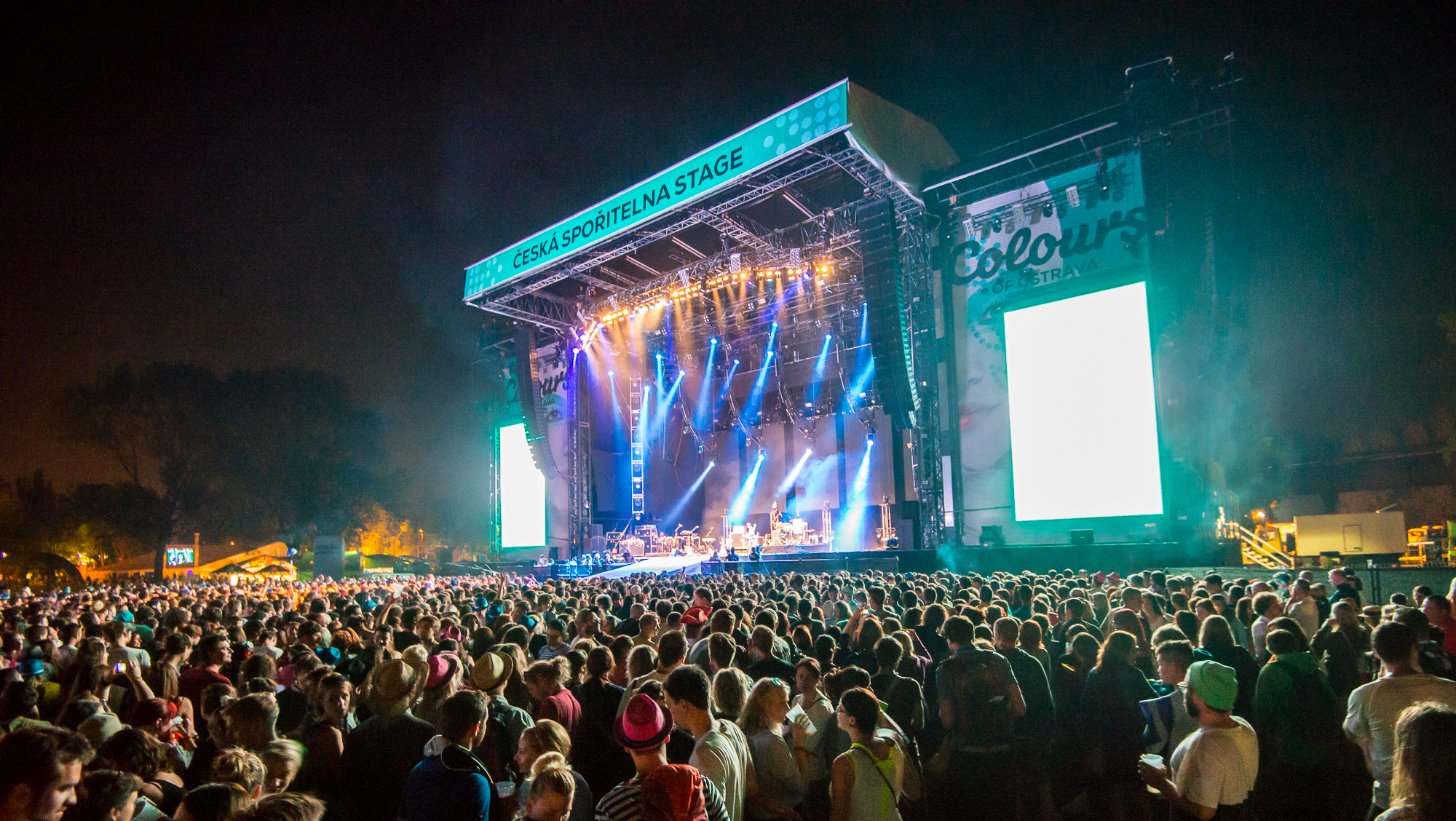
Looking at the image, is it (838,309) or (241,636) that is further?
(838,309)

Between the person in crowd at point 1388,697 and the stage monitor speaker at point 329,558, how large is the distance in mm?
23683

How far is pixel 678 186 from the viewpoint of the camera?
2134 centimetres

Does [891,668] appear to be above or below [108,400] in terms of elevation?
below

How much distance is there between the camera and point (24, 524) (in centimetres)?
3734

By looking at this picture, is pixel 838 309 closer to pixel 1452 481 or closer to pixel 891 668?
pixel 891 668

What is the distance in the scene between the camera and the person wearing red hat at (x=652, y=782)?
2490 mm

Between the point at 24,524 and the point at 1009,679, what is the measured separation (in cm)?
4782

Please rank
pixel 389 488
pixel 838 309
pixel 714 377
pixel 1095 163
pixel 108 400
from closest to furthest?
pixel 1095 163 < pixel 838 309 < pixel 714 377 < pixel 108 400 < pixel 389 488

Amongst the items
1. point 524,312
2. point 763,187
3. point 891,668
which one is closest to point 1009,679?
point 891,668

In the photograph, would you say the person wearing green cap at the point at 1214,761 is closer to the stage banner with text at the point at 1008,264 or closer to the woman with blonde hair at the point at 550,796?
the woman with blonde hair at the point at 550,796

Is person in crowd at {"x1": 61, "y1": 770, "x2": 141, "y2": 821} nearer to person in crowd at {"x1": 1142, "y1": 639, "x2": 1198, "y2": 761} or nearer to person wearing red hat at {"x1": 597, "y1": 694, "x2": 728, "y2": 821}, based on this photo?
person wearing red hat at {"x1": 597, "y1": 694, "x2": 728, "y2": 821}

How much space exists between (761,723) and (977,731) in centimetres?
138

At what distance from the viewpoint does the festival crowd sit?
257 cm

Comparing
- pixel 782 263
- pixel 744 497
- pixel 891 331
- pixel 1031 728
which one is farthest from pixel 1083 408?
pixel 1031 728
